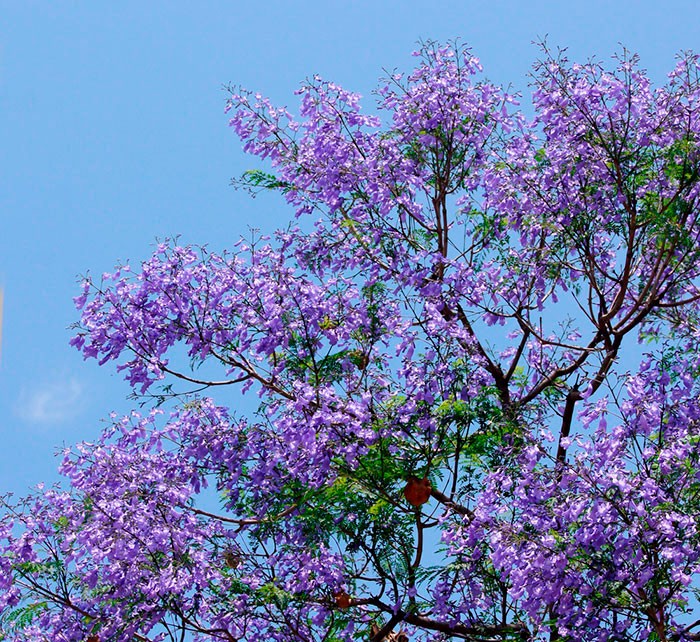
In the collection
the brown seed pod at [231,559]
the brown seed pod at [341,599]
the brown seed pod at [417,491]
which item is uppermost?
the brown seed pod at [417,491]

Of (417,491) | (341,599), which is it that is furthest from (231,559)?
(417,491)

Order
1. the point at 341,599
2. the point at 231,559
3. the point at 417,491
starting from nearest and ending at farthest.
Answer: the point at 417,491, the point at 341,599, the point at 231,559

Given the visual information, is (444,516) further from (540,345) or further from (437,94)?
(437,94)

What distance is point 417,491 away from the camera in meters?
8.52

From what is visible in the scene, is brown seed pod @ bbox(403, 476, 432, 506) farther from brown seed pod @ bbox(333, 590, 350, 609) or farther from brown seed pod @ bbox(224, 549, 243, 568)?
brown seed pod @ bbox(224, 549, 243, 568)

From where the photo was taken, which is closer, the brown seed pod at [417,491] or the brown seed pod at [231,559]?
the brown seed pod at [417,491]

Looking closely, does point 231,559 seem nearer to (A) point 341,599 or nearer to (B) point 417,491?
(A) point 341,599

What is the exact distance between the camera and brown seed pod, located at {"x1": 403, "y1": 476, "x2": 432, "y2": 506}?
8516 mm

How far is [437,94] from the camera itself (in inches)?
391

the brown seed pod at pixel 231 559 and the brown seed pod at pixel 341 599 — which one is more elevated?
the brown seed pod at pixel 231 559

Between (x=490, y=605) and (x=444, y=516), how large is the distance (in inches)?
34.7

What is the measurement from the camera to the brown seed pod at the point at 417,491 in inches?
335

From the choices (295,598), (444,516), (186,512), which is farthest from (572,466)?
(186,512)

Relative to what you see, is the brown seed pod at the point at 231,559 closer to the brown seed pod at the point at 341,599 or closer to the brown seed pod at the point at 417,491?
the brown seed pod at the point at 341,599
